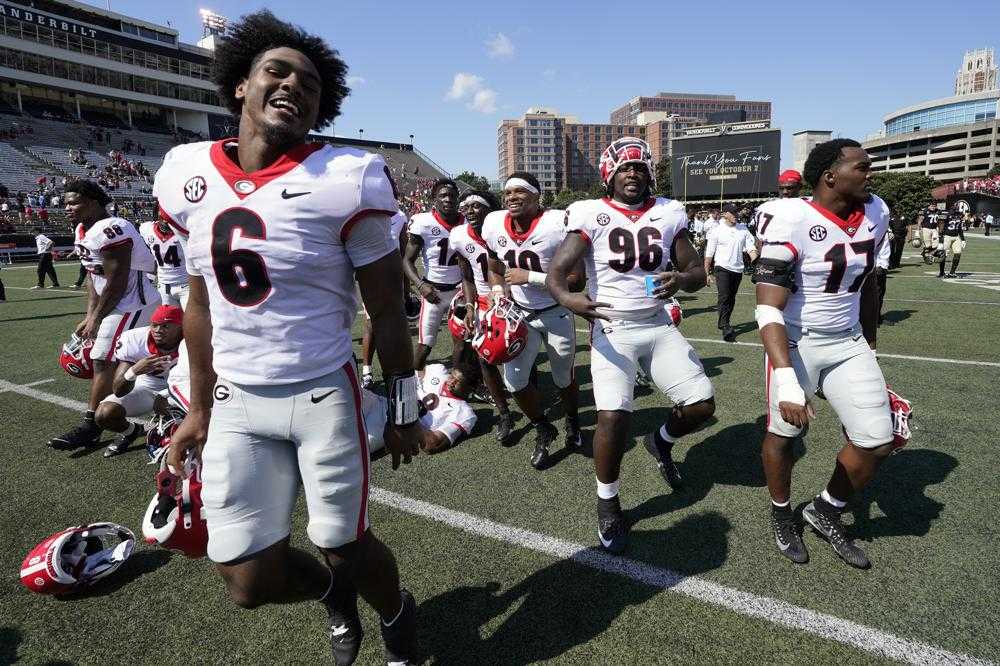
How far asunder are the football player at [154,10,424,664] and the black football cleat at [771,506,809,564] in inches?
91.2

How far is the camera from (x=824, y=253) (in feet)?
10.7

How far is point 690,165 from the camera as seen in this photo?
45.4 meters

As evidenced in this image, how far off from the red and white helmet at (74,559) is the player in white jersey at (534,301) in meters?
2.90

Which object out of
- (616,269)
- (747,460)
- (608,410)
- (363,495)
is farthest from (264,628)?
(747,460)

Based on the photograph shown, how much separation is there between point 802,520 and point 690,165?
4621 cm

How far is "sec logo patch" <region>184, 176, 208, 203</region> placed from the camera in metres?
1.98

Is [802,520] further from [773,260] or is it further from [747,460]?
[773,260]

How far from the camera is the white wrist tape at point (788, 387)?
2.92 metres

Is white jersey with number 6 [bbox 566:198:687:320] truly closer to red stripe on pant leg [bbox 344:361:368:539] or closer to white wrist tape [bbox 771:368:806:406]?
white wrist tape [bbox 771:368:806:406]

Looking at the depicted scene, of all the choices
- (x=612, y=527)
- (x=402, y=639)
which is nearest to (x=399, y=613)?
(x=402, y=639)

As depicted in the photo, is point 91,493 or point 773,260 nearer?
point 773,260

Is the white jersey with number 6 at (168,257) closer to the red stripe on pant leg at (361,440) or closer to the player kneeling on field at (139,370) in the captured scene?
the player kneeling on field at (139,370)

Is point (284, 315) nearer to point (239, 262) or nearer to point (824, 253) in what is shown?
point (239, 262)

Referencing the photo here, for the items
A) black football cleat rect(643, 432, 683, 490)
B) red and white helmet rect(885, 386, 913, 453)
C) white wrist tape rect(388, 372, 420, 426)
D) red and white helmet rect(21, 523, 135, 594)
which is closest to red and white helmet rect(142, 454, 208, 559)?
red and white helmet rect(21, 523, 135, 594)
